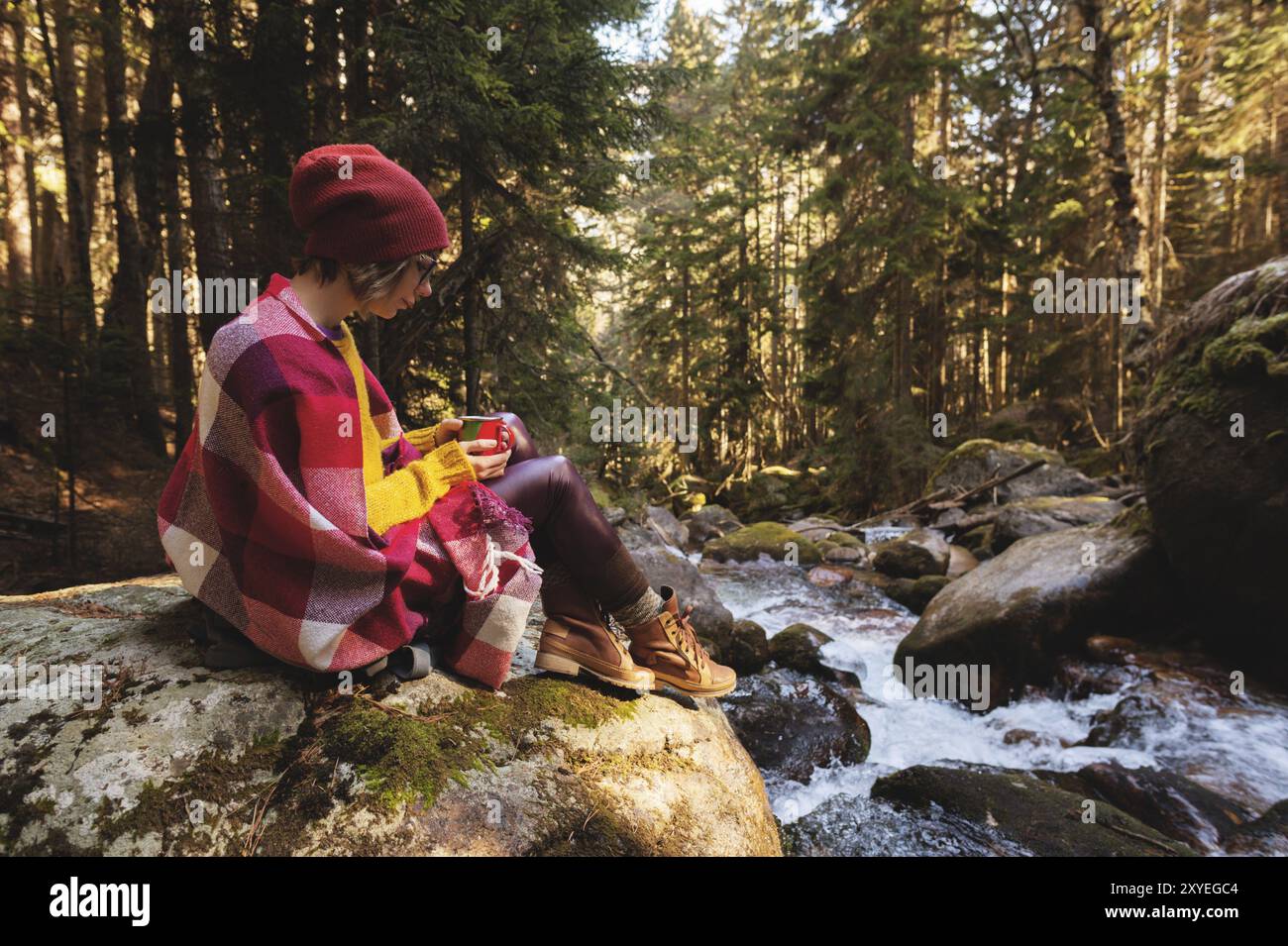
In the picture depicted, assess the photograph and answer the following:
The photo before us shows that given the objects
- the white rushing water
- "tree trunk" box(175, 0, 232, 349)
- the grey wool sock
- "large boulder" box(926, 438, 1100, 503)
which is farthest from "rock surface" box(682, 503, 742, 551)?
the grey wool sock

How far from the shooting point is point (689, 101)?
28844mm

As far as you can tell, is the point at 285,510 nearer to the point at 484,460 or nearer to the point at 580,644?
the point at 484,460

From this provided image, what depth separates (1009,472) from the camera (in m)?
13.4

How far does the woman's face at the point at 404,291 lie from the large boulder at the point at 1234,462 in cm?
591

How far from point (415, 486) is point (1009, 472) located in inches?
557

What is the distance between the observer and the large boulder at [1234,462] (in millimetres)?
4648

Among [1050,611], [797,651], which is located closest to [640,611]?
[797,651]

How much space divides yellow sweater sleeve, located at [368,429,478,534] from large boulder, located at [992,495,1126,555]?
874 centimetres

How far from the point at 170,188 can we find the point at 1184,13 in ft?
70.7

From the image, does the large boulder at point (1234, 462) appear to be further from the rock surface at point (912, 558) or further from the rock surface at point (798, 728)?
the rock surface at point (912, 558)

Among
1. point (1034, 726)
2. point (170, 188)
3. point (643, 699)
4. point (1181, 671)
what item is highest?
point (170, 188)

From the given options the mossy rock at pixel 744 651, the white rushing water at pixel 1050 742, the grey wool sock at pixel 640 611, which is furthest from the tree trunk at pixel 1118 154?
the grey wool sock at pixel 640 611
